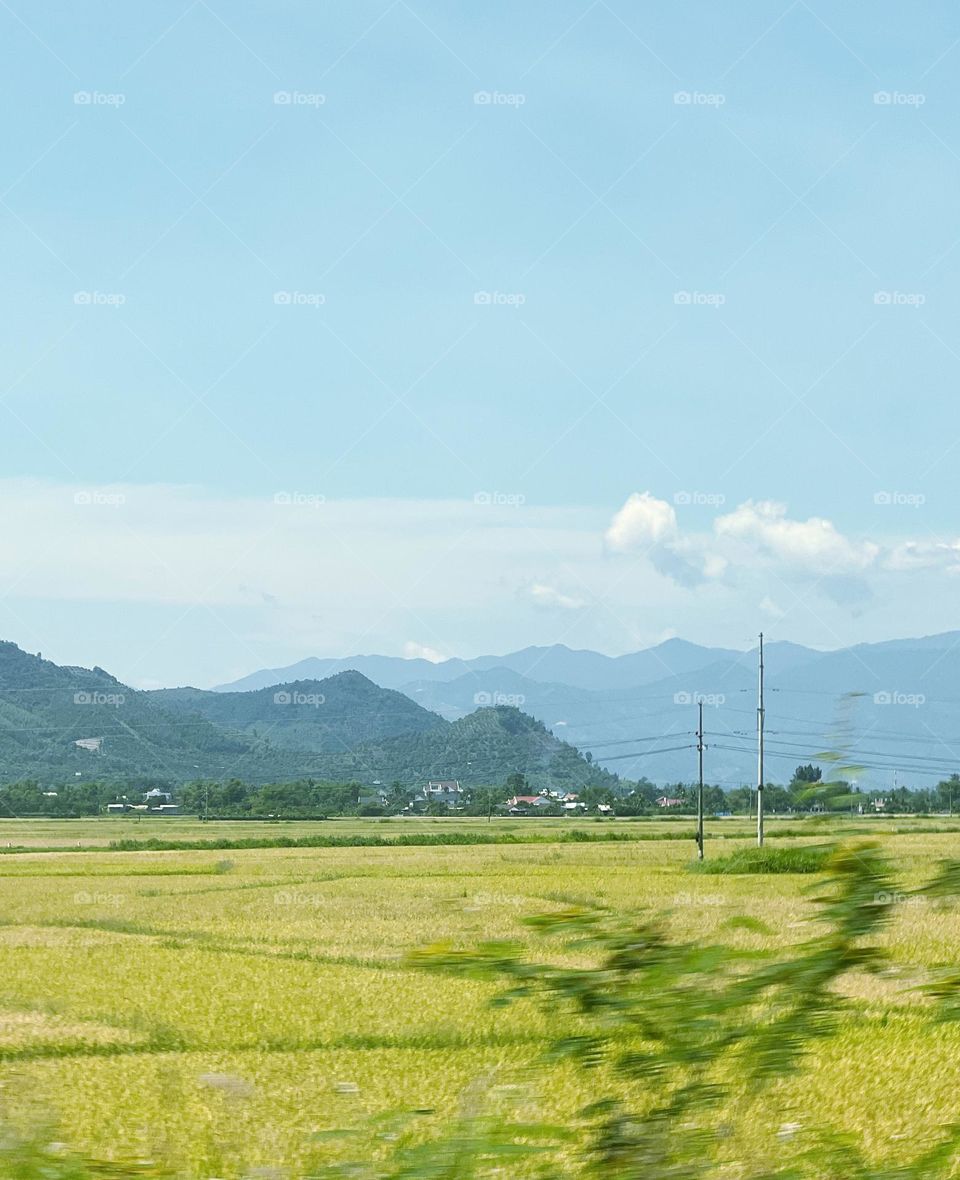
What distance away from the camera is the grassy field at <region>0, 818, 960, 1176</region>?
3082 mm

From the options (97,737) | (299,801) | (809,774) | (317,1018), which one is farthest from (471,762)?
(809,774)

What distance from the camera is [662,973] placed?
8.70 feet

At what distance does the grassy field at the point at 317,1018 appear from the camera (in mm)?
3082

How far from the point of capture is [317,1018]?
1551 cm

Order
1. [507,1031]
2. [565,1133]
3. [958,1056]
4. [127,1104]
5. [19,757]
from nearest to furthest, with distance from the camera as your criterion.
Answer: [565,1133] → [127,1104] → [958,1056] → [507,1031] → [19,757]

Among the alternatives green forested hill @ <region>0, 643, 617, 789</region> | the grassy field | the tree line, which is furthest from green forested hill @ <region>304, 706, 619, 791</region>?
the grassy field

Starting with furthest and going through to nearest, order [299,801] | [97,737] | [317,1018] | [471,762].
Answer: [471,762] < [97,737] < [299,801] < [317,1018]

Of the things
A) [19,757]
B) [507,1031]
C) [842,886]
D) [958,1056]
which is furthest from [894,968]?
[19,757]

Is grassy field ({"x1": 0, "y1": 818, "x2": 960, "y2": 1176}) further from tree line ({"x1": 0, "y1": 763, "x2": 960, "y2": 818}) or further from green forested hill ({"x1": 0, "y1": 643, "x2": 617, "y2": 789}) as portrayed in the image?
green forested hill ({"x1": 0, "y1": 643, "x2": 617, "y2": 789})

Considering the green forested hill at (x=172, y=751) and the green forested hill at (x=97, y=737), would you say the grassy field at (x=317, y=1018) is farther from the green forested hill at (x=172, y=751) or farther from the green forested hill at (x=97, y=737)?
the green forested hill at (x=172, y=751)

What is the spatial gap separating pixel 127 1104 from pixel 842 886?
9.21 metres

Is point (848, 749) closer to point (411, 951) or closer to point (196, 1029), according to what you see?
point (411, 951)

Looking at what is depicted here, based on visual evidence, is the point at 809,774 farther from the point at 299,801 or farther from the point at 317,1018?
the point at 299,801

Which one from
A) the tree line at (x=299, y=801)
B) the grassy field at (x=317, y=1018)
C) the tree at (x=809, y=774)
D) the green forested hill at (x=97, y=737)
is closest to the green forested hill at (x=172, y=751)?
the green forested hill at (x=97, y=737)
